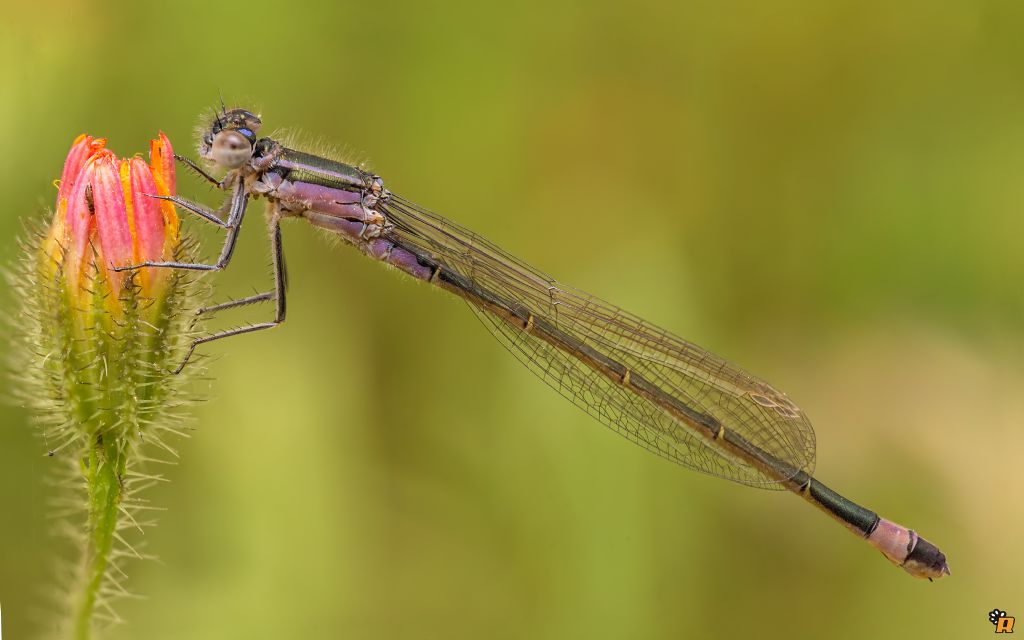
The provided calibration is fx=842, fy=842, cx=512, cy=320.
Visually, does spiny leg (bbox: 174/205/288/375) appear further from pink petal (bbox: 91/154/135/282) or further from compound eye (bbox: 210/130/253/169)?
pink petal (bbox: 91/154/135/282)

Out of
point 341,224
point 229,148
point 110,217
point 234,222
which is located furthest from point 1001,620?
point 110,217

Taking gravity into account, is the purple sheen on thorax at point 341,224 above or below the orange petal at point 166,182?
above

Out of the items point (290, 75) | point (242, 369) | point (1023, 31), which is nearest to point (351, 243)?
point (242, 369)

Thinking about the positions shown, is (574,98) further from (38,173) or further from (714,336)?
(38,173)

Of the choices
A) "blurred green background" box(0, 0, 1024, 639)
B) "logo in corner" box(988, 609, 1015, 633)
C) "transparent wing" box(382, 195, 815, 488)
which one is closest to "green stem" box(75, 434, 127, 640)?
"blurred green background" box(0, 0, 1024, 639)

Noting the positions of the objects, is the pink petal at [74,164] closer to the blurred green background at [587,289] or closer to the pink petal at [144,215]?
the pink petal at [144,215]

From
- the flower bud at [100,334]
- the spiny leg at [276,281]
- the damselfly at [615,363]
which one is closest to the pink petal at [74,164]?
the flower bud at [100,334]

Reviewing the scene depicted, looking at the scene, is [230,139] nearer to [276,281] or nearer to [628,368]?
[276,281]
